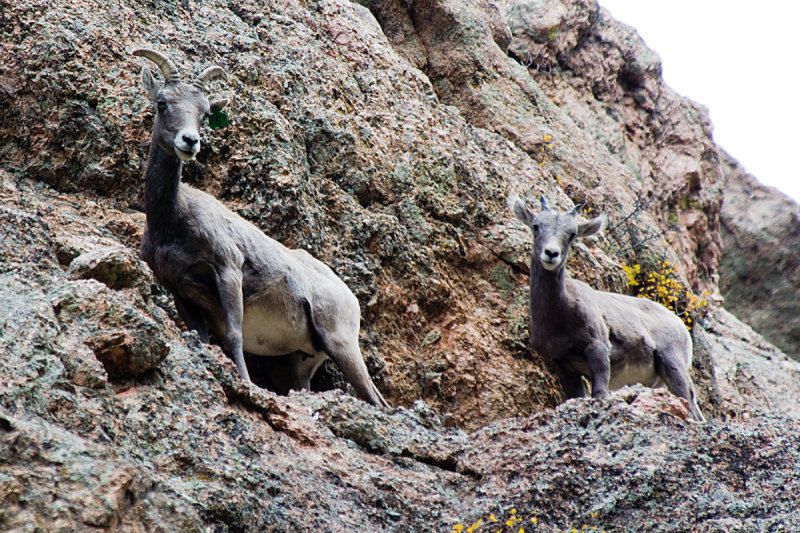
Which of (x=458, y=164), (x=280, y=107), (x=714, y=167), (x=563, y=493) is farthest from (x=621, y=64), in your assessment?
(x=563, y=493)

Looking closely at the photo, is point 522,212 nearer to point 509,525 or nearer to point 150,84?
point 150,84

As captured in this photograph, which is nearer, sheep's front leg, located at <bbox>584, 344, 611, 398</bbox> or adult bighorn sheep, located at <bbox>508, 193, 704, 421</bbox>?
sheep's front leg, located at <bbox>584, 344, 611, 398</bbox>

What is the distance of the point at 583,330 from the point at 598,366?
0.42 metres

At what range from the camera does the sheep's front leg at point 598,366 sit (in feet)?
27.2

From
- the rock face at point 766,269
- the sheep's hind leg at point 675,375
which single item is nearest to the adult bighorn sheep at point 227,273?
the sheep's hind leg at point 675,375

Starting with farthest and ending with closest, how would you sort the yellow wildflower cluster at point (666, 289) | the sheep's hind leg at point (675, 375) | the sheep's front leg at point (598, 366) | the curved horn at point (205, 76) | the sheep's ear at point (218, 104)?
the yellow wildflower cluster at point (666, 289)
the sheep's hind leg at point (675, 375)
the sheep's front leg at point (598, 366)
the sheep's ear at point (218, 104)
the curved horn at point (205, 76)

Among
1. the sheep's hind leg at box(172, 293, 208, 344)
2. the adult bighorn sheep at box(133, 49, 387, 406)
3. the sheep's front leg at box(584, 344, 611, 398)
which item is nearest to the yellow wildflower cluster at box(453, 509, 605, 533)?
the adult bighorn sheep at box(133, 49, 387, 406)

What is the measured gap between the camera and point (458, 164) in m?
10.0

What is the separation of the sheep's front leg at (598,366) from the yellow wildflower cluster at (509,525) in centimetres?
360

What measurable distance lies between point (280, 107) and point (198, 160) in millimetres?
1317

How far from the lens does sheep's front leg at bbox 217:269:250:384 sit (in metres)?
6.47

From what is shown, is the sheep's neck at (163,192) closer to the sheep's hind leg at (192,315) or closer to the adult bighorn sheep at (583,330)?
the sheep's hind leg at (192,315)

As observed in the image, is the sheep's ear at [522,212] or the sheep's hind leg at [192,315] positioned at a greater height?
the sheep's ear at [522,212]

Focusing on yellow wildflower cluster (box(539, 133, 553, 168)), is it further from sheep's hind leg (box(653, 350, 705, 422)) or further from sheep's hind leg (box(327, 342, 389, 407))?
sheep's hind leg (box(327, 342, 389, 407))
